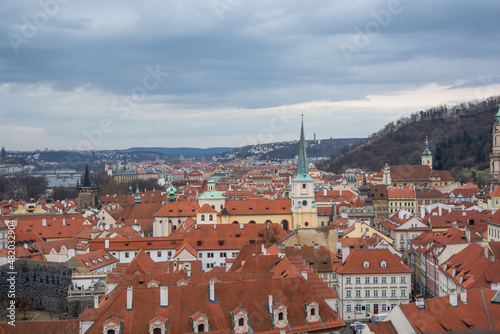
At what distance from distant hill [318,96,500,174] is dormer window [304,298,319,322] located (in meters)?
123

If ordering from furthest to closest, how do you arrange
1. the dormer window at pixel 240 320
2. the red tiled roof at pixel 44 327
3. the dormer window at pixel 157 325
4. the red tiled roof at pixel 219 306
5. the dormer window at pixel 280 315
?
the red tiled roof at pixel 44 327 → the dormer window at pixel 280 315 → the dormer window at pixel 240 320 → the red tiled roof at pixel 219 306 → the dormer window at pixel 157 325

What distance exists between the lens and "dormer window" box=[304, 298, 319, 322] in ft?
96.5

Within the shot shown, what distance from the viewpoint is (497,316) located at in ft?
98.0

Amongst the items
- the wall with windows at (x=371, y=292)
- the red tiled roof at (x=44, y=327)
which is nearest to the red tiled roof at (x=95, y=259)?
the wall with windows at (x=371, y=292)

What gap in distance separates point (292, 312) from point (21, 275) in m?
36.5

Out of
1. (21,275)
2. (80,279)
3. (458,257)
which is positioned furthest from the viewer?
(21,275)

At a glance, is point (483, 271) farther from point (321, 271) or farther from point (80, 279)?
point (80, 279)

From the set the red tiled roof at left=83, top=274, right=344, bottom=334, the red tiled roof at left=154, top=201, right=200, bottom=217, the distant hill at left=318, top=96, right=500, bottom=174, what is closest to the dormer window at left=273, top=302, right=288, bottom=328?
the red tiled roof at left=83, top=274, right=344, bottom=334

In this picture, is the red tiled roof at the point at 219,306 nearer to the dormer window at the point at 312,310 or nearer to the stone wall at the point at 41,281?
the dormer window at the point at 312,310

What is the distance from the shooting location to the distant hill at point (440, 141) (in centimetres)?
15362

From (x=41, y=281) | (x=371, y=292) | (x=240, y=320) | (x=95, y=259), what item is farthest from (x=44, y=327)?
(x=41, y=281)

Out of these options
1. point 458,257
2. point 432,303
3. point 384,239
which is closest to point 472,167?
point 384,239

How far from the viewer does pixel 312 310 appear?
97.0 ft

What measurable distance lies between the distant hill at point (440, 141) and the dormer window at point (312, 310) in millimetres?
122644
